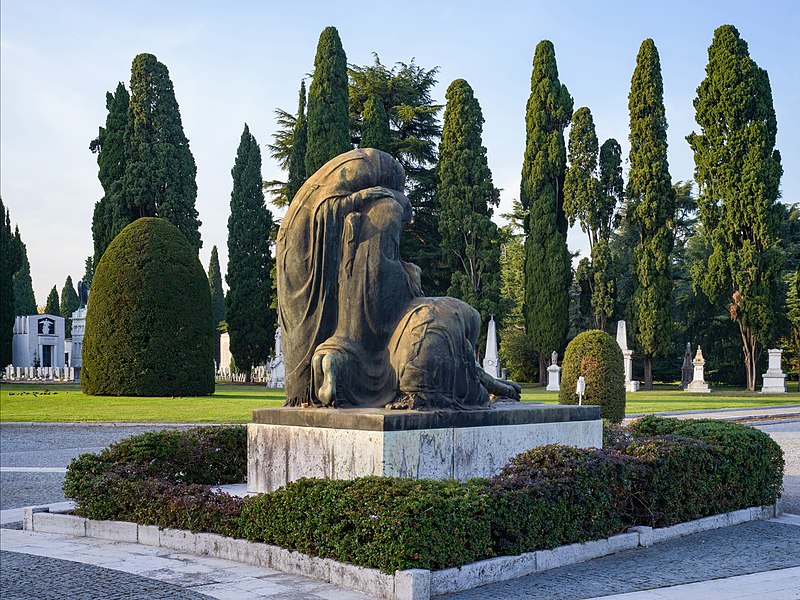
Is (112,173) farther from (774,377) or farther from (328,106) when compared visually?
(774,377)

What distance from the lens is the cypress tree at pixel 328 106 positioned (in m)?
38.5

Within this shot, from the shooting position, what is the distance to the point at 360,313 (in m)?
8.05

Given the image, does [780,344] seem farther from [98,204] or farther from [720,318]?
[98,204]

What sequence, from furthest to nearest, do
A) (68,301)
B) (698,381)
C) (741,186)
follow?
(68,301) < (698,381) < (741,186)

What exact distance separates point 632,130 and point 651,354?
33.8 feet

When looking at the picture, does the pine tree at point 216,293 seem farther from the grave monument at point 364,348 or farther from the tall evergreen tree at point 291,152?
the grave monument at point 364,348

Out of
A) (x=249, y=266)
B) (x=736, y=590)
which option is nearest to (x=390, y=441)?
(x=736, y=590)

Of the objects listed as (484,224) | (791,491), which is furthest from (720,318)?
(791,491)

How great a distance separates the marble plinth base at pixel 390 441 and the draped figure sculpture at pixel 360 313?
277 millimetres

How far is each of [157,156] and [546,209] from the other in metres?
17.8

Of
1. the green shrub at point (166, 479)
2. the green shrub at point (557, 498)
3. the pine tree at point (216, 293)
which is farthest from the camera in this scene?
the pine tree at point (216, 293)

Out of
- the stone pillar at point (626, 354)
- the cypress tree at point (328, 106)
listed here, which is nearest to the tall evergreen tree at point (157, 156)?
the cypress tree at point (328, 106)

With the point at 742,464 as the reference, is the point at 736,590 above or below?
below

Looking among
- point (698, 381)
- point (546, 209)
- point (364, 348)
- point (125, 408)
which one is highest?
point (546, 209)
